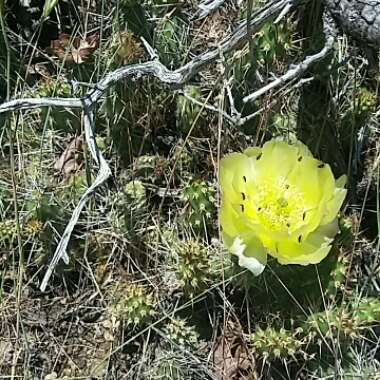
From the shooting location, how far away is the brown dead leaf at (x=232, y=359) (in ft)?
6.05

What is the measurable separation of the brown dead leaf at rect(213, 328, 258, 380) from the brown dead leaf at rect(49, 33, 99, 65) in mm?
757

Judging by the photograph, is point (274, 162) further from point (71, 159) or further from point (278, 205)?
point (71, 159)

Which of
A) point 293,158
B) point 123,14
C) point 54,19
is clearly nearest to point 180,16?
point 123,14

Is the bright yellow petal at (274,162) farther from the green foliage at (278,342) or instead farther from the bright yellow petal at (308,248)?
the green foliage at (278,342)

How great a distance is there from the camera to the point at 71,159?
2002 mm

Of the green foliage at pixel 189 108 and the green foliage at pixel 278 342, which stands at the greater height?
the green foliage at pixel 189 108

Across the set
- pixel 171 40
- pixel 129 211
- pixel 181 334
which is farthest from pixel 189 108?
pixel 181 334

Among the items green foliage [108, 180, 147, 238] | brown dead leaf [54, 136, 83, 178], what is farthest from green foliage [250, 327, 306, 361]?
brown dead leaf [54, 136, 83, 178]

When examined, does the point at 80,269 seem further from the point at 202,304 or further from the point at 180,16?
the point at 180,16

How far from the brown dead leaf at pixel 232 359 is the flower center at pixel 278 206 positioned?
0.35m

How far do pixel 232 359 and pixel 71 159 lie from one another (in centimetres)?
63

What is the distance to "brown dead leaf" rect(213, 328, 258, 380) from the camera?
6.05ft

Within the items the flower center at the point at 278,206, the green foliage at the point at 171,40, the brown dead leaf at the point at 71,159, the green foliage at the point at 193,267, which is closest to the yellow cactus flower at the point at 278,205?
the flower center at the point at 278,206

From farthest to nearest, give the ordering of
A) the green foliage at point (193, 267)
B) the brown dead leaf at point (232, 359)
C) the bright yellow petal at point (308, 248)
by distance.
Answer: the brown dead leaf at point (232, 359), the green foliage at point (193, 267), the bright yellow petal at point (308, 248)
